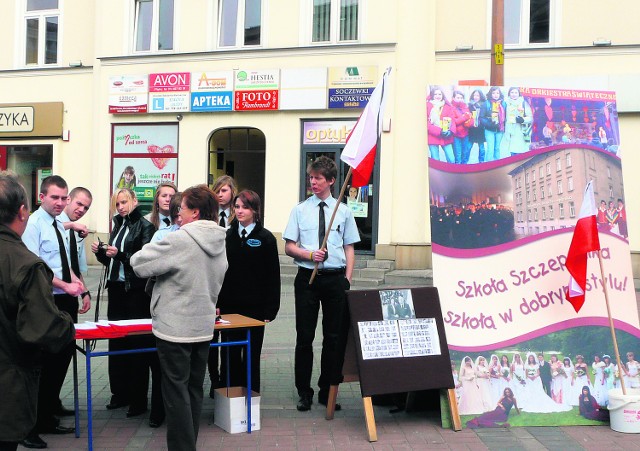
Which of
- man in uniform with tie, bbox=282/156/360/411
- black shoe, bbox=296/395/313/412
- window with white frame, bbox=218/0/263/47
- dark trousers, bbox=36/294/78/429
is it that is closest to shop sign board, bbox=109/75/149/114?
window with white frame, bbox=218/0/263/47

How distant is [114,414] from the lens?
5629 millimetres

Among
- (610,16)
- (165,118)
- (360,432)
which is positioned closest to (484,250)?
(360,432)

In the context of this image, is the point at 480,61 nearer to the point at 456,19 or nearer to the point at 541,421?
the point at 456,19

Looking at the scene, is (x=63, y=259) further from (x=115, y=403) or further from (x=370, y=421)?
(x=370, y=421)

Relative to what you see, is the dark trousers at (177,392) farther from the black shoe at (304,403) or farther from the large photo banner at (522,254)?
the large photo banner at (522,254)

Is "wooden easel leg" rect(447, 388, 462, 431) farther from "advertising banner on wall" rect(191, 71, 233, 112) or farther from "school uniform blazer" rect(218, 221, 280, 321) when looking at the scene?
"advertising banner on wall" rect(191, 71, 233, 112)

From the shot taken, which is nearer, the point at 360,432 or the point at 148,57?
the point at 360,432

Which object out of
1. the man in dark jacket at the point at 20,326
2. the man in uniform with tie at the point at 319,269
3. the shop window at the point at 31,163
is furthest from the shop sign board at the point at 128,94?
the man in dark jacket at the point at 20,326

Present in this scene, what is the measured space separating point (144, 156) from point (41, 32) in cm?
431

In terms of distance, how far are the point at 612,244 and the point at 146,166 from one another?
39.2ft

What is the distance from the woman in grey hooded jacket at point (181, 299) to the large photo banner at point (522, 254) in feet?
6.44

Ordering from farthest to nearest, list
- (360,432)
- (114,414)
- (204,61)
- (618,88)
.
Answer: (204,61) → (618,88) → (114,414) → (360,432)

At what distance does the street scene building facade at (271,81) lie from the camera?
45.8 feet

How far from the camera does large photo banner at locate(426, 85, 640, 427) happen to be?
17.6 ft
